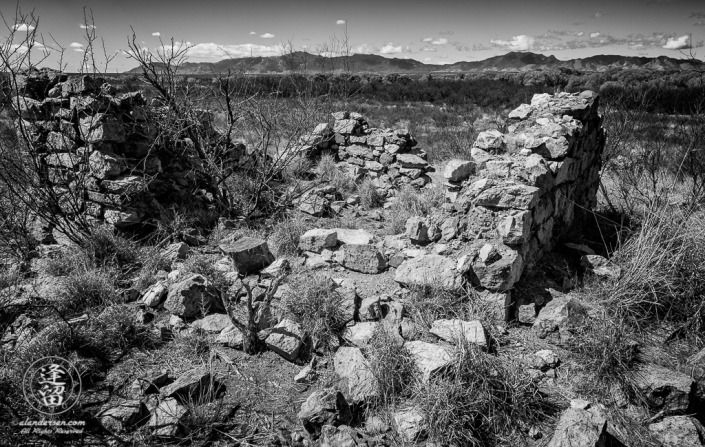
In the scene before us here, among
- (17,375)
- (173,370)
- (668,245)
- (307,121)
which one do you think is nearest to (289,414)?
(173,370)

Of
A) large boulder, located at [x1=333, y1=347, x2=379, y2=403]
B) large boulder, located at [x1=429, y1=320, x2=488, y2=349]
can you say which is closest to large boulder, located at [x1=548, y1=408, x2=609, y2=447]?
large boulder, located at [x1=429, y1=320, x2=488, y2=349]

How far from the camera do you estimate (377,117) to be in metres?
20.6

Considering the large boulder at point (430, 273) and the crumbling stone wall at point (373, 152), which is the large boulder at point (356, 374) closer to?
the large boulder at point (430, 273)

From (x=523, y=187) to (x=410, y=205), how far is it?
281 cm

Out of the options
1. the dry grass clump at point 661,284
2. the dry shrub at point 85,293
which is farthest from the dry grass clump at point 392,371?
the dry shrub at point 85,293

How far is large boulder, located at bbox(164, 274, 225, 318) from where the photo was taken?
446cm

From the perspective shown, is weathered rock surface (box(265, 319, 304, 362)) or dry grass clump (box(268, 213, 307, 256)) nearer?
weathered rock surface (box(265, 319, 304, 362))

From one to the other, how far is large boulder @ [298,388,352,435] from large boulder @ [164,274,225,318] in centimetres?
179

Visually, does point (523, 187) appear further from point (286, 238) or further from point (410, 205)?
point (286, 238)

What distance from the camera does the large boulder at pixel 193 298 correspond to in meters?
4.46

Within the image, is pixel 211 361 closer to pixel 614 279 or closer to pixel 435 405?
pixel 435 405

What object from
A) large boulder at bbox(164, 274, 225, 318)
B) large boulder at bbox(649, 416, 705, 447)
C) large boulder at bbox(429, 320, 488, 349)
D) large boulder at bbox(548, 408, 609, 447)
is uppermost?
large boulder at bbox(164, 274, 225, 318)

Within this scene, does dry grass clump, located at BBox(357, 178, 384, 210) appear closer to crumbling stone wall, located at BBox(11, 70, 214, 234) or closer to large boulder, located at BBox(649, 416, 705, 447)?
crumbling stone wall, located at BBox(11, 70, 214, 234)

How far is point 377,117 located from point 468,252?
16.8m
